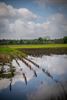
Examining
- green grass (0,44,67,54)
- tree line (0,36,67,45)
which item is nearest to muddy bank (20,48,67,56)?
green grass (0,44,67,54)

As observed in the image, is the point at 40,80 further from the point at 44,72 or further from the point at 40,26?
the point at 40,26

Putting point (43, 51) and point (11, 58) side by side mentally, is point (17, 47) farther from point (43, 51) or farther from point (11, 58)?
point (43, 51)

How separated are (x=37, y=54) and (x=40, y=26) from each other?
2.53ft

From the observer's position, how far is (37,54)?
14.6ft

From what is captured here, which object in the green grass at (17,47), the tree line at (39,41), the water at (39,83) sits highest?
the tree line at (39,41)

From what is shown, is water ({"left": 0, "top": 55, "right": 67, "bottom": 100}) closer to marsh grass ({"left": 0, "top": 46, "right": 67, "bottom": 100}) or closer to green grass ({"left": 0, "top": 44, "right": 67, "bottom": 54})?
marsh grass ({"left": 0, "top": 46, "right": 67, "bottom": 100})

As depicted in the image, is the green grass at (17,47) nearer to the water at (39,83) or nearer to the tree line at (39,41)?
the tree line at (39,41)

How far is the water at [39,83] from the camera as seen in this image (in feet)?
11.3

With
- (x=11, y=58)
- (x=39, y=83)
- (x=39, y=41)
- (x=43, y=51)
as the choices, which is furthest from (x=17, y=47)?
(x=39, y=83)

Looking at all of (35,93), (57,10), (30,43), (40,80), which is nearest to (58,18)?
(57,10)

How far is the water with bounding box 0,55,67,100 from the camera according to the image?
3.44 meters

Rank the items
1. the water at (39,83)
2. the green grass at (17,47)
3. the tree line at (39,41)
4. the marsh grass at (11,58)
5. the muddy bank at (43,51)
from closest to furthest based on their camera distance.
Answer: the water at (39,83) → the marsh grass at (11,58) → the green grass at (17,47) → the tree line at (39,41) → the muddy bank at (43,51)

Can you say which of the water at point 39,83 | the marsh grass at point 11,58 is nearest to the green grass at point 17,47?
the marsh grass at point 11,58

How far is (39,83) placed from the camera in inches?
144
